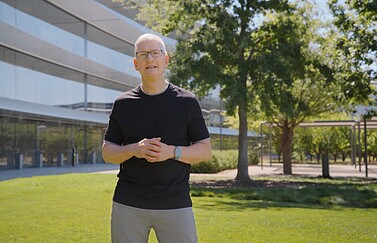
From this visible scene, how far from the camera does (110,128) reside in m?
3.27

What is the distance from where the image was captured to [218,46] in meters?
19.4

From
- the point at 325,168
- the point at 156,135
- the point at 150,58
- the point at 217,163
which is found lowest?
the point at 325,168

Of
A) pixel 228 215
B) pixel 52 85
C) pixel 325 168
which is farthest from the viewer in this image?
pixel 52 85

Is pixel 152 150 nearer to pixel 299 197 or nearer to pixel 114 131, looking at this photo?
pixel 114 131

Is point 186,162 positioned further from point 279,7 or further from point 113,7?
point 113,7

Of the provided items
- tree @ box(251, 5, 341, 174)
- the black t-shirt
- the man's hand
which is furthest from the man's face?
tree @ box(251, 5, 341, 174)

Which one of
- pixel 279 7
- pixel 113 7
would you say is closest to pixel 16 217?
pixel 279 7

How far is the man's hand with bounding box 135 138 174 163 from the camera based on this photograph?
2.92 metres

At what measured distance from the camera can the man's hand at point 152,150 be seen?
292 centimetres

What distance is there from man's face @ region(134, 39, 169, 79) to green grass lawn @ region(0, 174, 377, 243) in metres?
4.93

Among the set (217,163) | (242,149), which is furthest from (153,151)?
(217,163)

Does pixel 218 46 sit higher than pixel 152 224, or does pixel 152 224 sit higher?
pixel 218 46

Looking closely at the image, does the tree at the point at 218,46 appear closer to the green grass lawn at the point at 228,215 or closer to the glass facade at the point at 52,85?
the green grass lawn at the point at 228,215

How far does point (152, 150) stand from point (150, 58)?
0.62 m
